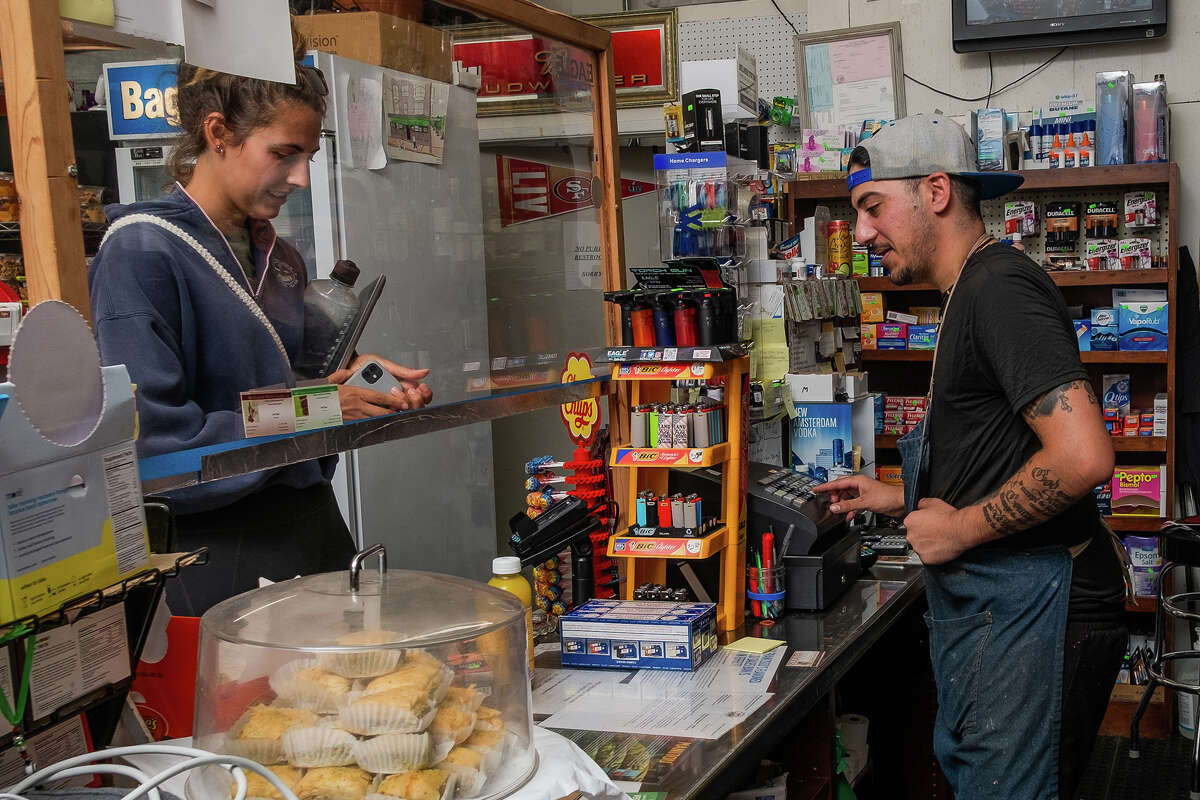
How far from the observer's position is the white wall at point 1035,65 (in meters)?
5.22

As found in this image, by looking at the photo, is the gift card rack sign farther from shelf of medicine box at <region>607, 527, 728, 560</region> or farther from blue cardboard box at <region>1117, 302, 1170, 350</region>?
blue cardboard box at <region>1117, 302, 1170, 350</region>

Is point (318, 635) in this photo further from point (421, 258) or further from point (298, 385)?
point (421, 258)

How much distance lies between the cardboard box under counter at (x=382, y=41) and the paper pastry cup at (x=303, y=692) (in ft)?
3.43

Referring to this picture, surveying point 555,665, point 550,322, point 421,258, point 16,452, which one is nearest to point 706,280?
point 550,322

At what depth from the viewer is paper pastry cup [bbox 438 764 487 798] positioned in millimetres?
1306

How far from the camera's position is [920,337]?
17.6ft

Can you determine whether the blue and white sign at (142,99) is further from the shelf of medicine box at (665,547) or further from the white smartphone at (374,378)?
the shelf of medicine box at (665,547)

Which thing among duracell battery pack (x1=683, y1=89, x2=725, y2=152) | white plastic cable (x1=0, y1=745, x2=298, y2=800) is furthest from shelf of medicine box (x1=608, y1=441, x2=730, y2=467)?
white plastic cable (x1=0, y1=745, x2=298, y2=800)

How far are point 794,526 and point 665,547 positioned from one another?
0.39 metres

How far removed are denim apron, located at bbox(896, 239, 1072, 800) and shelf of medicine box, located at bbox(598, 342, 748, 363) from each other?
48cm

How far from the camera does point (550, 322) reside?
280cm

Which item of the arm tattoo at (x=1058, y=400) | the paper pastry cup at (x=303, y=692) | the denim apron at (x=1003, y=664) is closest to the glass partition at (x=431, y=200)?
the paper pastry cup at (x=303, y=692)

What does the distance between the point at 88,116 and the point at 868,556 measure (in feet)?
8.08

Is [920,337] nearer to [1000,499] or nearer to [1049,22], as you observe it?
[1049,22]
